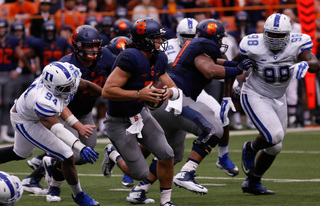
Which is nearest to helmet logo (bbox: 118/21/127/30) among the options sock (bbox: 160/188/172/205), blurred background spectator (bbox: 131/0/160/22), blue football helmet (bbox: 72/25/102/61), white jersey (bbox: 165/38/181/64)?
white jersey (bbox: 165/38/181/64)

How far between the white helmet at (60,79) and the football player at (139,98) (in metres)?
0.35

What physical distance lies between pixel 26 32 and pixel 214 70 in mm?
7286

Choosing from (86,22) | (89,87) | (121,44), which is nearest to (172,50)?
(121,44)

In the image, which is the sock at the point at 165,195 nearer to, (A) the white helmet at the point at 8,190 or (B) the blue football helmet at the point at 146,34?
(B) the blue football helmet at the point at 146,34

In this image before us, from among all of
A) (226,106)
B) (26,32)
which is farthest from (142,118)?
(26,32)

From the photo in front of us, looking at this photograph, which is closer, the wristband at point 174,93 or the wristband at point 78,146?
the wristband at point 78,146

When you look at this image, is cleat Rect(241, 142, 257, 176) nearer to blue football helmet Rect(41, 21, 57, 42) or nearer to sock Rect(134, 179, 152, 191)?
sock Rect(134, 179, 152, 191)

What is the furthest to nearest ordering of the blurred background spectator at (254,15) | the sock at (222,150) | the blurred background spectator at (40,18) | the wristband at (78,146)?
the blurred background spectator at (254,15)
the blurred background spectator at (40,18)
the sock at (222,150)
the wristband at (78,146)

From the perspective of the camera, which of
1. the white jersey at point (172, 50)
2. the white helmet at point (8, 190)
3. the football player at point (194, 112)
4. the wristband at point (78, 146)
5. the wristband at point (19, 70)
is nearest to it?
the white helmet at point (8, 190)

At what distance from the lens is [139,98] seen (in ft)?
18.7

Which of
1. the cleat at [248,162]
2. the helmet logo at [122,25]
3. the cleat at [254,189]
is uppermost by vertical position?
the helmet logo at [122,25]

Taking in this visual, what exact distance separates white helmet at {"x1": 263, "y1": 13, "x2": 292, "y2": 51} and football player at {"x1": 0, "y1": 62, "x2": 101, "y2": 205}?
5.45ft

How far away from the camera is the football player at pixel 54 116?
233 inches

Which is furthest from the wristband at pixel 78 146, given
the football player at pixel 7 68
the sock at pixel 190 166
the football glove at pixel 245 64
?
the football player at pixel 7 68
